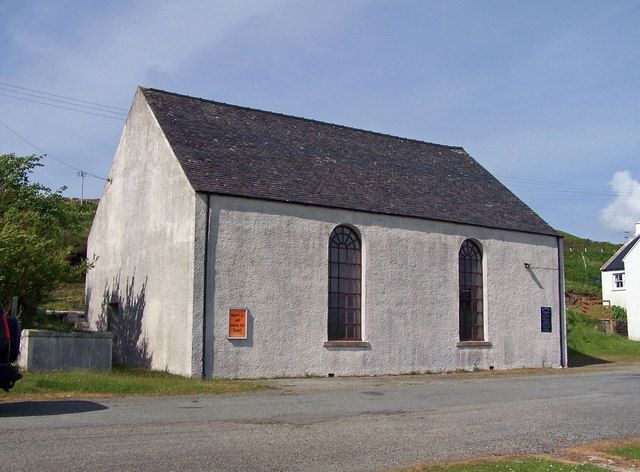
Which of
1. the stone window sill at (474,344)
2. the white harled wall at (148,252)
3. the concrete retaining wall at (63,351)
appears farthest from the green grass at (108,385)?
the stone window sill at (474,344)

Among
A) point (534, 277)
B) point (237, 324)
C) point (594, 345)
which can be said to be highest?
point (534, 277)

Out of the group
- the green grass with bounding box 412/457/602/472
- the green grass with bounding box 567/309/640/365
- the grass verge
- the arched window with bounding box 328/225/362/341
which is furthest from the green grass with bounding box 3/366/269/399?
the green grass with bounding box 567/309/640/365

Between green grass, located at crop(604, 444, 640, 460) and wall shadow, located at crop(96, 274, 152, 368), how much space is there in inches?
591

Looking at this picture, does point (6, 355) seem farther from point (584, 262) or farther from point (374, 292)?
point (584, 262)

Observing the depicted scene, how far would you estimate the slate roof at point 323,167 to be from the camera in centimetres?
2164

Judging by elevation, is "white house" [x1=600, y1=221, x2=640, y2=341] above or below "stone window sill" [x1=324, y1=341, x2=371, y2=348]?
above

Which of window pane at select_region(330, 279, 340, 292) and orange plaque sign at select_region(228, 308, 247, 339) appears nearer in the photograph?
orange plaque sign at select_region(228, 308, 247, 339)

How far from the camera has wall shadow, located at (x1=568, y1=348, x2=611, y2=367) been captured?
29422mm

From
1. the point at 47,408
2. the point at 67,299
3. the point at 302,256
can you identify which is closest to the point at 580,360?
the point at 302,256

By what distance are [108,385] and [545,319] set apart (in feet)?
58.5

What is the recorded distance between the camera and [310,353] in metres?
21.2

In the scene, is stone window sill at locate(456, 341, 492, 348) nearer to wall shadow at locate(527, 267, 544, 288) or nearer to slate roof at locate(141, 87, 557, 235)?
wall shadow at locate(527, 267, 544, 288)

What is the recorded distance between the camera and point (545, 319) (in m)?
27.3

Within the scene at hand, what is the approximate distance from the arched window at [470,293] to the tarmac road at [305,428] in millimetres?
8088
